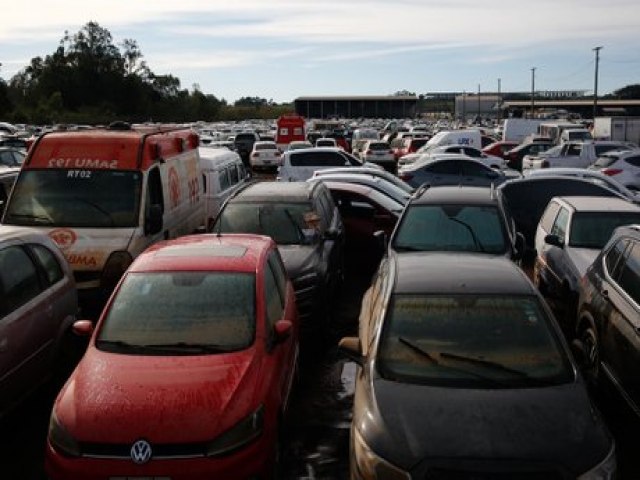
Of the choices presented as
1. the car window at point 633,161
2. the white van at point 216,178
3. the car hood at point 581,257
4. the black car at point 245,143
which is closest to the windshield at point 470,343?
the car hood at point 581,257

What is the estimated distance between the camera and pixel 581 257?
903cm

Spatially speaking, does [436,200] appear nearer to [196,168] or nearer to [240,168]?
[196,168]

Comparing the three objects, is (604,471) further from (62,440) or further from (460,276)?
(62,440)

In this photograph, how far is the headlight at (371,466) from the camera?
4.11 m

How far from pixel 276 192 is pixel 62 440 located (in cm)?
609

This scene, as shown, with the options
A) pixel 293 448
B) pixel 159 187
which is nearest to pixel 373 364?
pixel 293 448

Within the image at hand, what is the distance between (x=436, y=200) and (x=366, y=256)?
3417 millimetres

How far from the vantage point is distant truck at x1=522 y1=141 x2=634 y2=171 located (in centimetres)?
2553

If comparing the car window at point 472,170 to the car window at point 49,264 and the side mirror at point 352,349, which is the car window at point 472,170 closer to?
the car window at point 49,264

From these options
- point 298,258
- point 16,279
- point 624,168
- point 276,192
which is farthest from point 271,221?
point 624,168

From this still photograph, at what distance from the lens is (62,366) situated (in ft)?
24.1

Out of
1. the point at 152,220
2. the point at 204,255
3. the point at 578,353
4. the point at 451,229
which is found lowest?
the point at 578,353

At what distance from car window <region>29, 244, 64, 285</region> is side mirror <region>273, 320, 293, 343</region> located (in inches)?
106

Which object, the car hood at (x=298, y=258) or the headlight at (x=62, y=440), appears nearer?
the headlight at (x=62, y=440)
